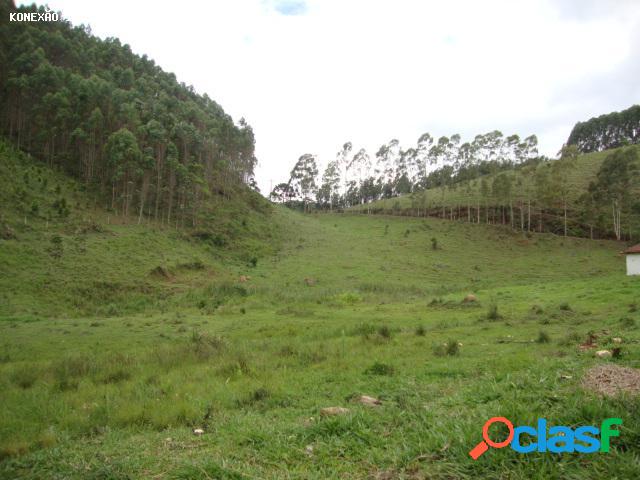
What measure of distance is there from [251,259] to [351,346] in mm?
35745

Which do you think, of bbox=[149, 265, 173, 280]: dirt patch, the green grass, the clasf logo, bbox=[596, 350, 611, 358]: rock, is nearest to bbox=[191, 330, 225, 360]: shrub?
the green grass

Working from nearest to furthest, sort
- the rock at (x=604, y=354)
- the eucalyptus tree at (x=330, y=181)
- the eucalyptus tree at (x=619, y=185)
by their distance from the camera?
the rock at (x=604, y=354) < the eucalyptus tree at (x=619, y=185) < the eucalyptus tree at (x=330, y=181)

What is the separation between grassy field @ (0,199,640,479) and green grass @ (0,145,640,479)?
0.04 meters

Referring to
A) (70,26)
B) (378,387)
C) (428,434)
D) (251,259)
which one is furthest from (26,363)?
(70,26)

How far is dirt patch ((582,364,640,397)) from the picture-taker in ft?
17.8

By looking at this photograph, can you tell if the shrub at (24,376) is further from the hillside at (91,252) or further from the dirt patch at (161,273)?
the dirt patch at (161,273)

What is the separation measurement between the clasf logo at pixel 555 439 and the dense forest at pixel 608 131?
14554 centimetres

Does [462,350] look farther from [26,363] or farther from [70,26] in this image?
[70,26]

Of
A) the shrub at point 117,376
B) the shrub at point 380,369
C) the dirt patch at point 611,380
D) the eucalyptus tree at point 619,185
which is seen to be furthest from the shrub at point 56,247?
the eucalyptus tree at point 619,185

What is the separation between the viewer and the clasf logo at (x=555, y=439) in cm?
389

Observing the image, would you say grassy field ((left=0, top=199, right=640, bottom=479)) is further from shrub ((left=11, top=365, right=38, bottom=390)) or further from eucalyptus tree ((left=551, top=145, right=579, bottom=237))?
eucalyptus tree ((left=551, top=145, right=579, bottom=237))

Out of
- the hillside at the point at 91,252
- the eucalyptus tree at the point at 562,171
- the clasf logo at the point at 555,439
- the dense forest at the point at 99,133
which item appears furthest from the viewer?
the eucalyptus tree at the point at 562,171

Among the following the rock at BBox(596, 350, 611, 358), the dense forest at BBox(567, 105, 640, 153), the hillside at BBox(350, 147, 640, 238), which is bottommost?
the rock at BBox(596, 350, 611, 358)

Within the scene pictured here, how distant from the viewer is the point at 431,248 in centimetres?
5747
